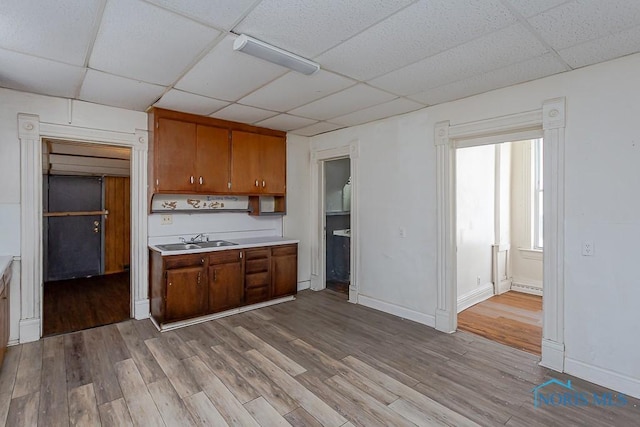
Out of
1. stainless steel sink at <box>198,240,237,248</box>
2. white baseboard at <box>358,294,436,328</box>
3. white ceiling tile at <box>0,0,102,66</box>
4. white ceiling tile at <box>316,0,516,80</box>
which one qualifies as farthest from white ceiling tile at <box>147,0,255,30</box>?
white baseboard at <box>358,294,436,328</box>

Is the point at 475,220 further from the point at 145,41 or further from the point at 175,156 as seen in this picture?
the point at 145,41

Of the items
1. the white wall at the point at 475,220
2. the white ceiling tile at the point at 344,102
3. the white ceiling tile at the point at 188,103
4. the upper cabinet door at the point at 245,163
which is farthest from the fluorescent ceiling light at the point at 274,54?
the white wall at the point at 475,220

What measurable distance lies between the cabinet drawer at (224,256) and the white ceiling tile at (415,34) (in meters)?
2.47

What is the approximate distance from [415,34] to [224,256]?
121 inches

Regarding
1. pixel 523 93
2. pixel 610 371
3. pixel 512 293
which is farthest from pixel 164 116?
pixel 512 293

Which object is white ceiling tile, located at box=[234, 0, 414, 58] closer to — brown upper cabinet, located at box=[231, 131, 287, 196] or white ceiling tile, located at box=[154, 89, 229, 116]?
white ceiling tile, located at box=[154, 89, 229, 116]

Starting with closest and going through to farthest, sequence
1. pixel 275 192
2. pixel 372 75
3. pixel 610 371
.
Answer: pixel 610 371 < pixel 372 75 < pixel 275 192

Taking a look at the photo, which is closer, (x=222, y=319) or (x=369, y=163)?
(x=222, y=319)

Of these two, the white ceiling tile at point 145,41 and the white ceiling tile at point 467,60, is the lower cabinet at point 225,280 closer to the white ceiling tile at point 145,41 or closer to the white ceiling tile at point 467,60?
the white ceiling tile at point 145,41

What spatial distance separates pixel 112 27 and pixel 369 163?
3.06m

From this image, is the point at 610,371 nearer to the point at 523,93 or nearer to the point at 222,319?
the point at 523,93

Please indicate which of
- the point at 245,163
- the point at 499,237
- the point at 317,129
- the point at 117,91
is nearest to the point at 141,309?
the point at 245,163

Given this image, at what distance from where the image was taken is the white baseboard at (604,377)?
239 centimetres

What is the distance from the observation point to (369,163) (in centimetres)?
435
